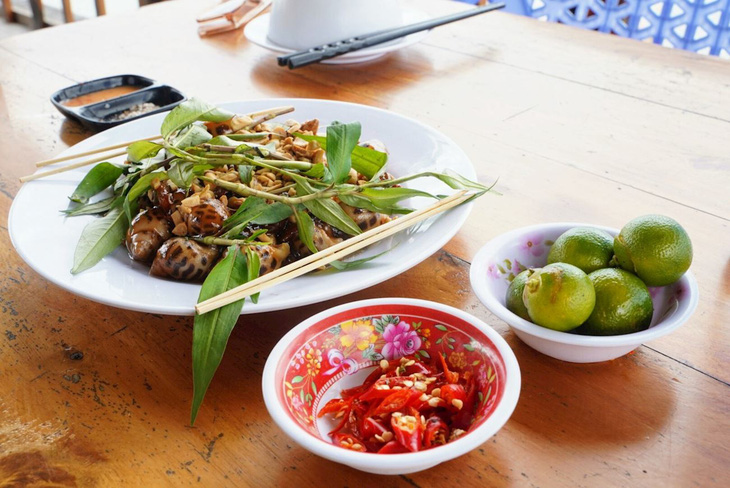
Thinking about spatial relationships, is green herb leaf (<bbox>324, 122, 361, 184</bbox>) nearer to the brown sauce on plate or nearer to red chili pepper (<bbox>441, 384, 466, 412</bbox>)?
red chili pepper (<bbox>441, 384, 466, 412</bbox>)

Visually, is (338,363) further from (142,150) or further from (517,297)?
(142,150)

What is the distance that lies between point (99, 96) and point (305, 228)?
930 mm

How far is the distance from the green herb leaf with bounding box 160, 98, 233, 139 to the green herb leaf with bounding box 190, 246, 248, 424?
26cm

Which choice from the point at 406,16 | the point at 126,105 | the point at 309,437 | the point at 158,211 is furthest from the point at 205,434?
the point at 406,16

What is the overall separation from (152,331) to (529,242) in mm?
492

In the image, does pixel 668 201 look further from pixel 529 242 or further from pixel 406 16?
pixel 406 16

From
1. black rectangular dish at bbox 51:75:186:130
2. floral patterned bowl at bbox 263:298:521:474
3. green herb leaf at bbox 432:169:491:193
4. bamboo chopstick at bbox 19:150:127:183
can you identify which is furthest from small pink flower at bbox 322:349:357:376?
black rectangular dish at bbox 51:75:186:130

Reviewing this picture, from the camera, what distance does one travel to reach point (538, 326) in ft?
2.37

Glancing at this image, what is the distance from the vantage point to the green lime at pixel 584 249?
78cm

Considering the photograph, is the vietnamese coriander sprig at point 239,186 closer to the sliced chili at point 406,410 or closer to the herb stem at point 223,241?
the herb stem at point 223,241

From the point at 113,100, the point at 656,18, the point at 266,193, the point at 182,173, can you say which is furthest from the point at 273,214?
the point at 656,18

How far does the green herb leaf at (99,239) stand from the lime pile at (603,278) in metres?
0.51

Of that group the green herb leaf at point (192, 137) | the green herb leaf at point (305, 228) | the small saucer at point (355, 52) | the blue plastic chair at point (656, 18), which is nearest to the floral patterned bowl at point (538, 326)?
the green herb leaf at point (305, 228)

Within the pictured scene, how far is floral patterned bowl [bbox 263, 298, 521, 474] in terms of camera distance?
57cm
